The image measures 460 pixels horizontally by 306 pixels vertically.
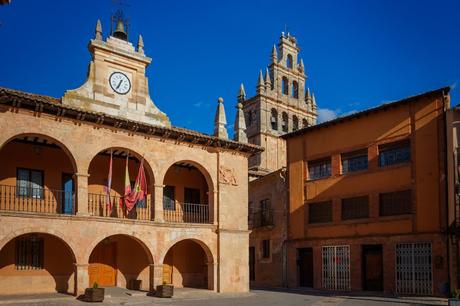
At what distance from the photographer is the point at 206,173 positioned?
26234mm

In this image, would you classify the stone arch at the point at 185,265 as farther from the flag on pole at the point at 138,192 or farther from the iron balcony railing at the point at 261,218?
the iron balcony railing at the point at 261,218

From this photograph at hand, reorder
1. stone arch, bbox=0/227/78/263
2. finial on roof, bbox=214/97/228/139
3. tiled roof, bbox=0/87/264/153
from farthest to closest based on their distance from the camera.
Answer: finial on roof, bbox=214/97/228/139
tiled roof, bbox=0/87/264/153
stone arch, bbox=0/227/78/263

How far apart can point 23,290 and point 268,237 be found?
1658 centimetres

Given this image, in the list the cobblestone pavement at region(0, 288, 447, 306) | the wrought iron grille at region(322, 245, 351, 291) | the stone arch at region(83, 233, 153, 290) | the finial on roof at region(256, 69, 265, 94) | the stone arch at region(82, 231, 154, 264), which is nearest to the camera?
the cobblestone pavement at region(0, 288, 447, 306)

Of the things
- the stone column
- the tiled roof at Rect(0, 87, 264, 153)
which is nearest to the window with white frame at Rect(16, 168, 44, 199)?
the tiled roof at Rect(0, 87, 264, 153)

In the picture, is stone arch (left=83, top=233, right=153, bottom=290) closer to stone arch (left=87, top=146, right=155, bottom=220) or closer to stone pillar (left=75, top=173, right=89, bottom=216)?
stone arch (left=87, top=146, right=155, bottom=220)

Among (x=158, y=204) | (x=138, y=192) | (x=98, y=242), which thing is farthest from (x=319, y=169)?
(x=98, y=242)

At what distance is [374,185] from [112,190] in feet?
42.1

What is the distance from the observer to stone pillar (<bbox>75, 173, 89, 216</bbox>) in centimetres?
2159

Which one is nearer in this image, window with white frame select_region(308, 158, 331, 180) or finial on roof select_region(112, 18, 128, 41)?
finial on roof select_region(112, 18, 128, 41)

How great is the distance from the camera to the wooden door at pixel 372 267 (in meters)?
27.4

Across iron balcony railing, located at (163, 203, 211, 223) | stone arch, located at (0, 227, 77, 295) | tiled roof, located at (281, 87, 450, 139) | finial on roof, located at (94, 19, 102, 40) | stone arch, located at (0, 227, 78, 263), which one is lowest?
stone arch, located at (0, 227, 77, 295)

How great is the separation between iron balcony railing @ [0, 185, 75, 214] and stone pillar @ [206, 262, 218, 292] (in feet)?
22.6

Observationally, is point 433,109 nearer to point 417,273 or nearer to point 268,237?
point 417,273
